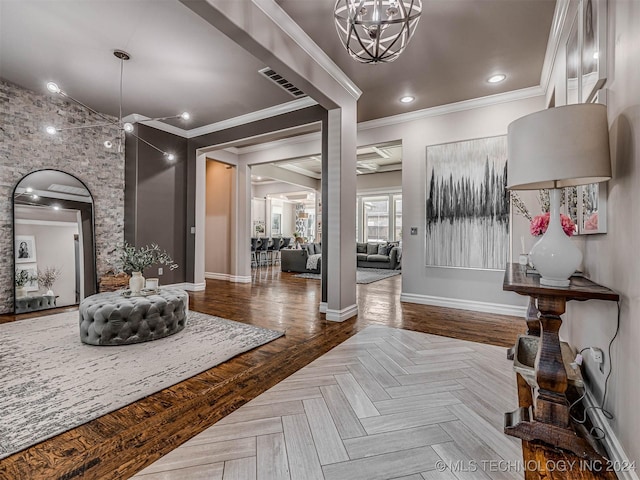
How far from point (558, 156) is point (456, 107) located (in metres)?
3.40

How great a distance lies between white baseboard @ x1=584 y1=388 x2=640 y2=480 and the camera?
1244mm

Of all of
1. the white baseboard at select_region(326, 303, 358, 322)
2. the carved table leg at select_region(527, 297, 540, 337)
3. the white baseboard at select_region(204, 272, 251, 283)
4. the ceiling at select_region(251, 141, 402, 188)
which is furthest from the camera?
the ceiling at select_region(251, 141, 402, 188)

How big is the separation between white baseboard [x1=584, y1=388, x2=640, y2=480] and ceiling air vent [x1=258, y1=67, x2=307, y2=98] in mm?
3634

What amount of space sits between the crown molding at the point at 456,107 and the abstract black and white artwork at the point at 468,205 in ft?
1.55

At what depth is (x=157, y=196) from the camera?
210 inches

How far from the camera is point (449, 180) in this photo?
14.6ft

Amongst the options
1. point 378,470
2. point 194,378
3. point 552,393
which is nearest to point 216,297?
point 194,378

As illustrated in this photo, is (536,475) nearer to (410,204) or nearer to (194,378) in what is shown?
(194,378)

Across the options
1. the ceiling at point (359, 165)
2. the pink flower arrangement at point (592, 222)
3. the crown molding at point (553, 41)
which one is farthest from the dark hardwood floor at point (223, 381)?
the ceiling at point (359, 165)

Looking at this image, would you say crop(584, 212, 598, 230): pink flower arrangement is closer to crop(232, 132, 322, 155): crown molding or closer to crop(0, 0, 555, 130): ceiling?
crop(0, 0, 555, 130): ceiling

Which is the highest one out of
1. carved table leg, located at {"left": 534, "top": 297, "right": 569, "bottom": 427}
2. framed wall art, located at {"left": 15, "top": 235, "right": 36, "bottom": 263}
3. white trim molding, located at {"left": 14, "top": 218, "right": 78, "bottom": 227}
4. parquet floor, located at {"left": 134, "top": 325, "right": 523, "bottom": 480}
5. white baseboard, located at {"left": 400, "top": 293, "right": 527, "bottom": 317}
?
white trim molding, located at {"left": 14, "top": 218, "right": 78, "bottom": 227}

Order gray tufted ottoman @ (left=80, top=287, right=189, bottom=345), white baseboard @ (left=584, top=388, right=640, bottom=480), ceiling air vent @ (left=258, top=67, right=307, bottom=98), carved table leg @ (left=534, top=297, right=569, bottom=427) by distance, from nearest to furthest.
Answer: white baseboard @ (left=584, top=388, right=640, bottom=480)
carved table leg @ (left=534, top=297, right=569, bottom=427)
gray tufted ottoman @ (left=80, top=287, right=189, bottom=345)
ceiling air vent @ (left=258, top=67, right=307, bottom=98)

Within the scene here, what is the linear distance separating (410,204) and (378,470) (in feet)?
13.0

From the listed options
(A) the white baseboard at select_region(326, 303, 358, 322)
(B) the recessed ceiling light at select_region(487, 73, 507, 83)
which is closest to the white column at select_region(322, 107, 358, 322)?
(A) the white baseboard at select_region(326, 303, 358, 322)
